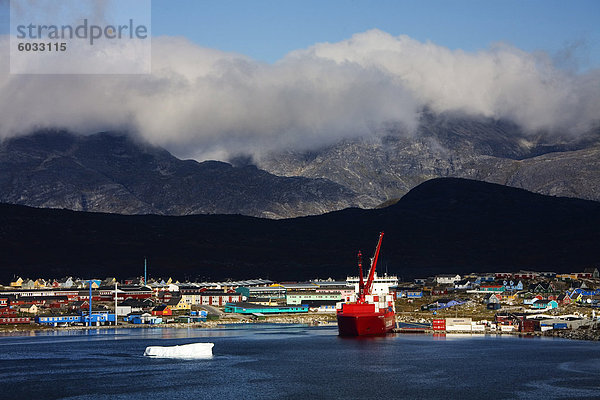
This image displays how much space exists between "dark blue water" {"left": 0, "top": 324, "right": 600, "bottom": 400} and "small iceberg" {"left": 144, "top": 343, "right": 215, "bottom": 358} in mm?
1736

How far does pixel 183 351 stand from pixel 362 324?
35.4 metres

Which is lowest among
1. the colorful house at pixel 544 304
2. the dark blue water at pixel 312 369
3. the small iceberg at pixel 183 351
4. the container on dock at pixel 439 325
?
the dark blue water at pixel 312 369

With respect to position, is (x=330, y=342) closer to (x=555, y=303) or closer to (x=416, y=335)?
(x=416, y=335)

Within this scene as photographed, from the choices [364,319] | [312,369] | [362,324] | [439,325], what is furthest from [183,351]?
[439,325]

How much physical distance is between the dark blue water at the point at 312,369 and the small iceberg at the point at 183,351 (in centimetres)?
174


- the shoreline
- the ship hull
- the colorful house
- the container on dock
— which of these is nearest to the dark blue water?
the ship hull

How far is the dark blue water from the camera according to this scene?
90.2m

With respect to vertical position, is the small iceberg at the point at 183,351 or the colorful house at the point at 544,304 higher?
the colorful house at the point at 544,304

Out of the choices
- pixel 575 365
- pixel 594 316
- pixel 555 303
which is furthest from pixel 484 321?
pixel 575 365

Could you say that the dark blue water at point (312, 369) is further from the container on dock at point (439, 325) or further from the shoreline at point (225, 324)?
the container on dock at point (439, 325)

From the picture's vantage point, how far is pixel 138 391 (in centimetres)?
9088

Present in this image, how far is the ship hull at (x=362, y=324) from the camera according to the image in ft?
476

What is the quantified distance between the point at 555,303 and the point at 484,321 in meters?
33.0

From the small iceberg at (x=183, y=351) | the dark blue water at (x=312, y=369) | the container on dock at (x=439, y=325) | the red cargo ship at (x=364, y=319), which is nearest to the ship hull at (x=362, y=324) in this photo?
the red cargo ship at (x=364, y=319)
